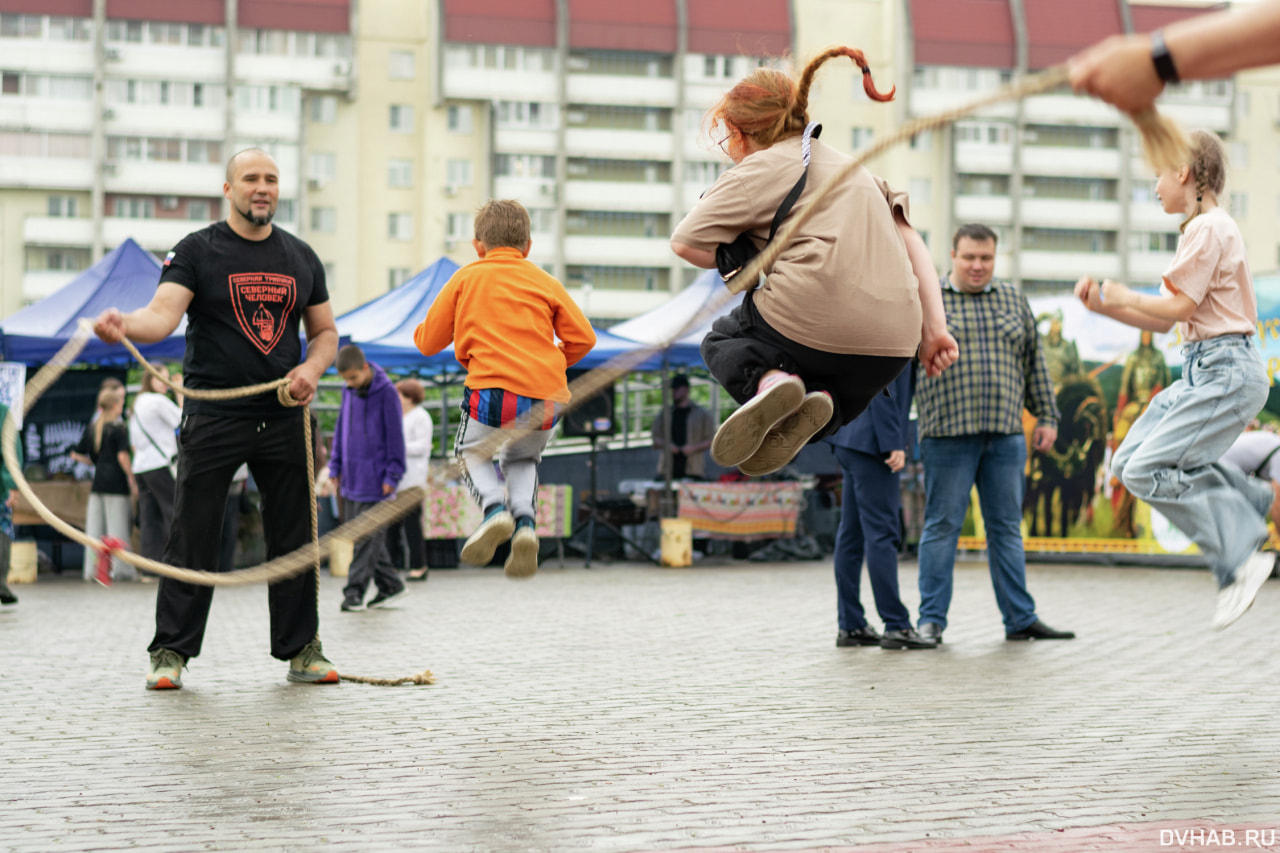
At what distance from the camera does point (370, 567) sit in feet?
36.0

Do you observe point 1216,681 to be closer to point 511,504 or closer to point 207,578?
point 511,504

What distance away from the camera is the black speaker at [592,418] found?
47.7 ft

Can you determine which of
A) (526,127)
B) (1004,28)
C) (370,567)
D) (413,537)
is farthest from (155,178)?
(370,567)

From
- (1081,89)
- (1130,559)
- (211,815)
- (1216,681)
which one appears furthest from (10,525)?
(1130,559)

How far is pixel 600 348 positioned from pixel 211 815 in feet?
39.9

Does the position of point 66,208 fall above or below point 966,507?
above

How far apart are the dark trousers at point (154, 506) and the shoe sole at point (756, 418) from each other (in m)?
9.89

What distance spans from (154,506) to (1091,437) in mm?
9951

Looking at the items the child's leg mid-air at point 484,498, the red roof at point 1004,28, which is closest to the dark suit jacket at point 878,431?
the child's leg mid-air at point 484,498

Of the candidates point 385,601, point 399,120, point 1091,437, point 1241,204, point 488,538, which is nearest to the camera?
point 488,538

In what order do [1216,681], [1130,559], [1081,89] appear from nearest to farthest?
[1081,89] → [1216,681] → [1130,559]

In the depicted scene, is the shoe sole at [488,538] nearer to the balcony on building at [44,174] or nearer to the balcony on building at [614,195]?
the balcony on building at [44,174]

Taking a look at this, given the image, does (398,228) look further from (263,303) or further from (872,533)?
(263,303)

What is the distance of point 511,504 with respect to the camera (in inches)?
223
